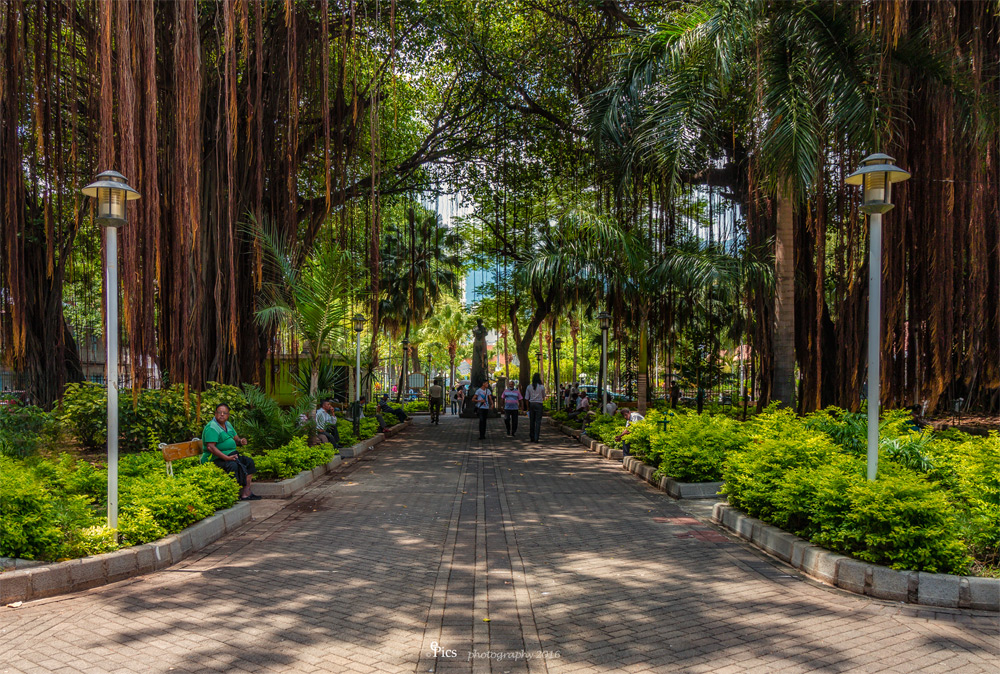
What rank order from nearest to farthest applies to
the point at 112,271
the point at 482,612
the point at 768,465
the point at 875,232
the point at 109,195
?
1. the point at 482,612
2. the point at 109,195
3. the point at 112,271
4. the point at 875,232
5. the point at 768,465

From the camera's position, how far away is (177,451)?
298 inches

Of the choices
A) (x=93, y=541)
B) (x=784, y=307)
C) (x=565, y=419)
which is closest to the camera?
(x=93, y=541)

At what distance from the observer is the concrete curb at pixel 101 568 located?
4.82m

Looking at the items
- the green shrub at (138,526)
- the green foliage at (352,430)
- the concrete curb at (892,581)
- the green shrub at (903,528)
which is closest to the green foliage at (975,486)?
the green shrub at (903,528)

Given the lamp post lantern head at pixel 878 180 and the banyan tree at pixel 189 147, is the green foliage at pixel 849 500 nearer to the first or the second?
the lamp post lantern head at pixel 878 180

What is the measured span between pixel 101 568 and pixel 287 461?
4837 millimetres

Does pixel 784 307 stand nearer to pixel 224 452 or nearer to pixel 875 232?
pixel 875 232

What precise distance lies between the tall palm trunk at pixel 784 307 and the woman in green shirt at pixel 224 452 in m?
8.37

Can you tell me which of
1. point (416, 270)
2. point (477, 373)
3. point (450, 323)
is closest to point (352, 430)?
point (477, 373)

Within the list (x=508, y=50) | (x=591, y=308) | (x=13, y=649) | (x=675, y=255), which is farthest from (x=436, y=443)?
(x=13, y=649)

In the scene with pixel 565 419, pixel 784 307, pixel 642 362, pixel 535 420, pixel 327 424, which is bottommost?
pixel 565 419

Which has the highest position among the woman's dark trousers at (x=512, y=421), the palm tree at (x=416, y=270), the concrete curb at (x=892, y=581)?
the palm tree at (x=416, y=270)

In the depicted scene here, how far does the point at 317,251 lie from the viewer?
12.9 m

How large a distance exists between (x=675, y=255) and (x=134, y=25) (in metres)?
10.8
